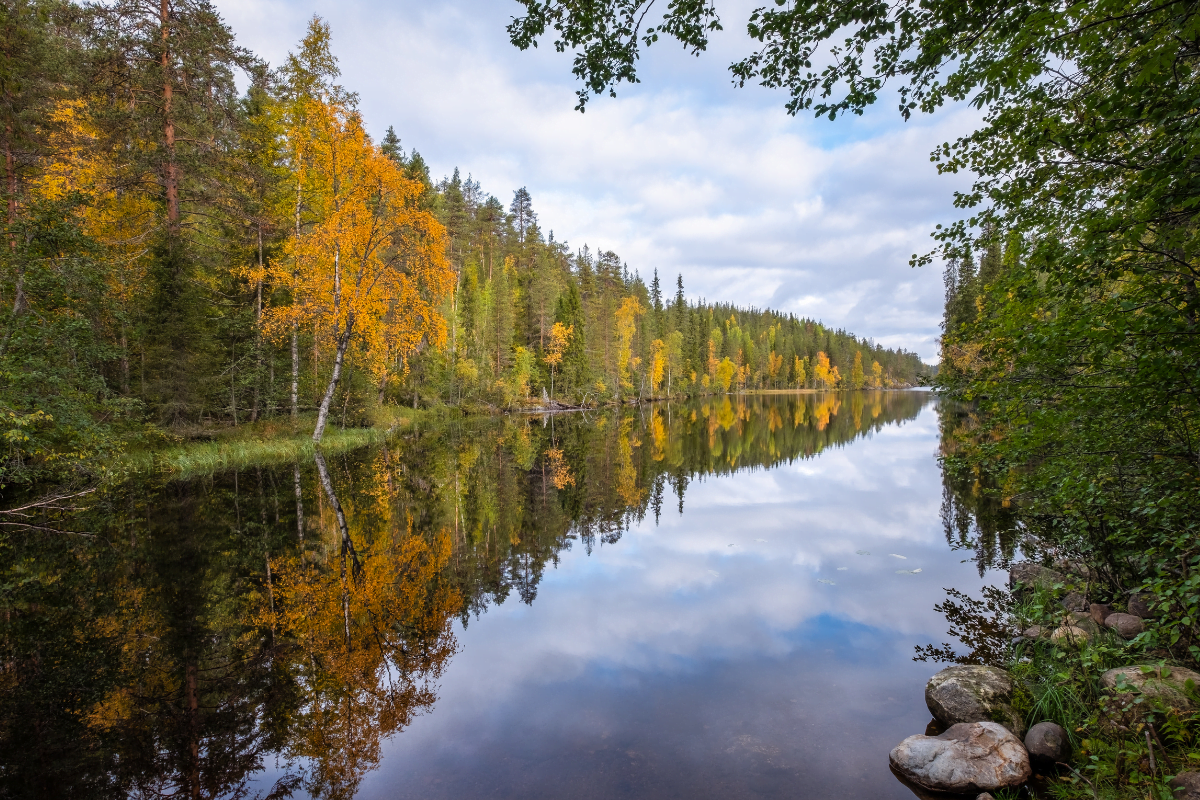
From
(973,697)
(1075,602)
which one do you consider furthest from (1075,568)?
(973,697)

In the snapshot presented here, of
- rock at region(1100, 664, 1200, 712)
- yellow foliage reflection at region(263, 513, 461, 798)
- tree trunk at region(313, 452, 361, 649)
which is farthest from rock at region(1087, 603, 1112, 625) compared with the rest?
tree trunk at region(313, 452, 361, 649)

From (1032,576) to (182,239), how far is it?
24.4m

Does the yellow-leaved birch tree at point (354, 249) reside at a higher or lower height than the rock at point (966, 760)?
higher

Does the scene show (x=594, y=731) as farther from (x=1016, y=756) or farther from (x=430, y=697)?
(x=1016, y=756)

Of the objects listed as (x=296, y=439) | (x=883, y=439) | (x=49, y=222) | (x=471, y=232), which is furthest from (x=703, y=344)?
(x=49, y=222)

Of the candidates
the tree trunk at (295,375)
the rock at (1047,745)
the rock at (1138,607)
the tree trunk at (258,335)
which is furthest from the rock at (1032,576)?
the tree trunk at (258,335)

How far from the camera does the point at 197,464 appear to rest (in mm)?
16297

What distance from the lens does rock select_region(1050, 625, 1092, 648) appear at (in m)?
5.30

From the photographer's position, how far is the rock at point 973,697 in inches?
189

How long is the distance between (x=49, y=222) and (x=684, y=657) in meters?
14.7

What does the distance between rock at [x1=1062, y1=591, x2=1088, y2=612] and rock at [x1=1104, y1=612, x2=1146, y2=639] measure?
96 cm

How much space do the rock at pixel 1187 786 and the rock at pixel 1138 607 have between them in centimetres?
362

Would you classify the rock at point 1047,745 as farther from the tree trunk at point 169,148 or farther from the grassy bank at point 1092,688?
the tree trunk at point 169,148

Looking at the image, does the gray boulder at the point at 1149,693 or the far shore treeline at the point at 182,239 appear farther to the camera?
the far shore treeline at the point at 182,239
